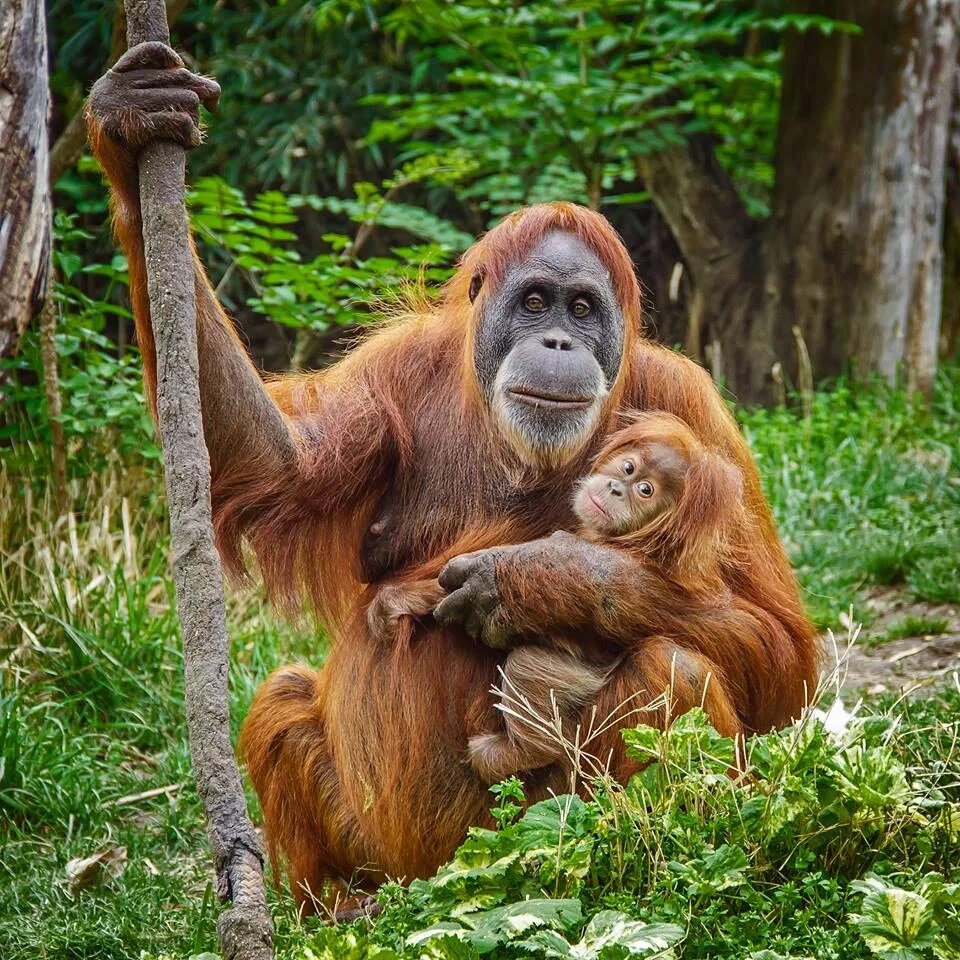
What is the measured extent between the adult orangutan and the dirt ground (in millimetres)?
1417

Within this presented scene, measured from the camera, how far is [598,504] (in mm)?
3594

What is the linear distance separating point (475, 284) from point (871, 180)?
5.29 meters

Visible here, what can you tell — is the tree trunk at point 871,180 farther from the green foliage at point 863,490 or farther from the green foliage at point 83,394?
the green foliage at point 83,394

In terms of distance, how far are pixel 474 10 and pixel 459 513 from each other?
5288mm

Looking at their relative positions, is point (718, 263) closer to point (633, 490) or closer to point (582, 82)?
point (582, 82)

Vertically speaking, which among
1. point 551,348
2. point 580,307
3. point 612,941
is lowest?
point 612,941

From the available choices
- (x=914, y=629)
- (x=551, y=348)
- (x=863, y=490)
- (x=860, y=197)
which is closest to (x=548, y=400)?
(x=551, y=348)

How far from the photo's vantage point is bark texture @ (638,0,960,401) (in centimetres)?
834

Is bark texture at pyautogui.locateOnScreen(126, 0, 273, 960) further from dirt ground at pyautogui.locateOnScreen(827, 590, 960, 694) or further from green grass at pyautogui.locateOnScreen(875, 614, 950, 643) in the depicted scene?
green grass at pyautogui.locateOnScreen(875, 614, 950, 643)

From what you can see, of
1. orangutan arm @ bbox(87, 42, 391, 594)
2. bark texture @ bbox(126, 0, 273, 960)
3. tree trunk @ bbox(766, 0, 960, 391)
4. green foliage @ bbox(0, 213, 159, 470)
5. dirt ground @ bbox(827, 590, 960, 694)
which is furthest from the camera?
tree trunk @ bbox(766, 0, 960, 391)

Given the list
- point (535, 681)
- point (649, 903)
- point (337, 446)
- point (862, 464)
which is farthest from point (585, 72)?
point (649, 903)

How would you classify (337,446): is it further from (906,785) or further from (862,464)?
(862,464)

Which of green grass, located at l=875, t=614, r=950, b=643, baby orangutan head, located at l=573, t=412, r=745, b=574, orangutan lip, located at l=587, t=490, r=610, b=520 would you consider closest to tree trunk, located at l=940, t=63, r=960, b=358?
green grass, located at l=875, t=614, r=950, b=643

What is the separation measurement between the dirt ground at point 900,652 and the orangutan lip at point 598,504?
1.69m
